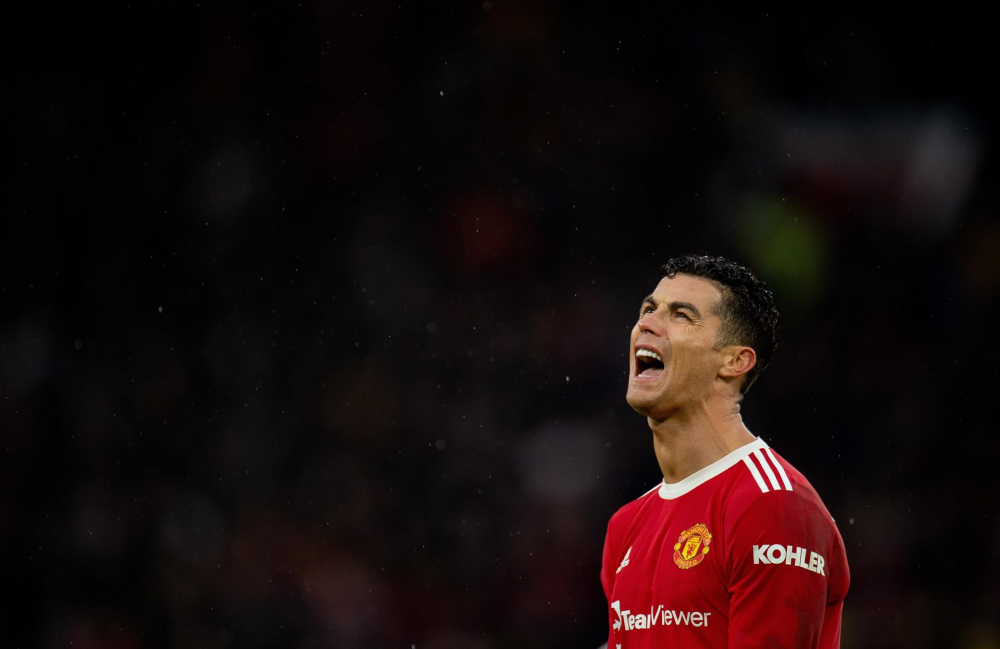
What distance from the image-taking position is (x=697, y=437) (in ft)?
8.30

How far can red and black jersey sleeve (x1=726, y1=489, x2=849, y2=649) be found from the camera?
2.06 meters

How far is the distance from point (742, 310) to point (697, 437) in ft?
1.20

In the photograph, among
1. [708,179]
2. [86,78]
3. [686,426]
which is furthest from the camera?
[86,78]

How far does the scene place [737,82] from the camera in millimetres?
7230

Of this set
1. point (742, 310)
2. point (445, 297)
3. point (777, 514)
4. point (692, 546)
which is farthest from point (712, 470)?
point (445, 297)

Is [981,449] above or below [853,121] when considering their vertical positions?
below

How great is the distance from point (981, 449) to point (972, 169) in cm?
194

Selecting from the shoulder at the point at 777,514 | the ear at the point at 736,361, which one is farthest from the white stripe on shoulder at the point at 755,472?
the ear at the point at 736,361

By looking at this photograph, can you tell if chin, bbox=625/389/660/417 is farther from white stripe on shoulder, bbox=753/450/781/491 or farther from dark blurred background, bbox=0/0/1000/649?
dark blurred background, bbox=0/0/1000/649

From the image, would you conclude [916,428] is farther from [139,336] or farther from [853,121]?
[139,336]

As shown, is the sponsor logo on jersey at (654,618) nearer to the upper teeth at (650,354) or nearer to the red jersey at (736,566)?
the red jersey at (736,566)

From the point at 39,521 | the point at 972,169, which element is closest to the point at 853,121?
the point at 972,169

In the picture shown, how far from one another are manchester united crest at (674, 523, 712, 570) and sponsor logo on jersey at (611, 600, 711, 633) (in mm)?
107

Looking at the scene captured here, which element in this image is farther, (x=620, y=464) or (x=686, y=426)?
(x=620, y=464)
